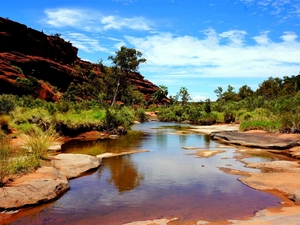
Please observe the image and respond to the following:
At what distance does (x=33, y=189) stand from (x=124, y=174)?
4.14 meters

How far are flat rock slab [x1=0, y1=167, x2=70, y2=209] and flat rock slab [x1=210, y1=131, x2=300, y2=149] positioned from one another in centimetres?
1382

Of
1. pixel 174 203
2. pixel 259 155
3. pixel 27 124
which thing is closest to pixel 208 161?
pixel 259 155

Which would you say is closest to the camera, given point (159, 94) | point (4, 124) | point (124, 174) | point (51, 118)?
point (124, 174)

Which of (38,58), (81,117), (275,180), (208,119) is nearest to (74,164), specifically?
(275,180)

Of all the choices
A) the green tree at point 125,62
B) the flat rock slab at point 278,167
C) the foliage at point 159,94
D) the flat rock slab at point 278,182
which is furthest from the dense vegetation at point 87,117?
the foliage at point 159,94

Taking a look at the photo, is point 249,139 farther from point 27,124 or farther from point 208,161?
point 27,124

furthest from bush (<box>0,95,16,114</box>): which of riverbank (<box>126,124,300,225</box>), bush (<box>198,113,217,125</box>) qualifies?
bush (<box>198,113,217,125</box>)

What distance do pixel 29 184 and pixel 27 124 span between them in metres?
12.7

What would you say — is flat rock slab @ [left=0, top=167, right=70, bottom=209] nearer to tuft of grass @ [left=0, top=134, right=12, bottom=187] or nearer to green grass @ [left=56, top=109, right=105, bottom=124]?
tuft of grass @ [left=0, top=134, right=12, bottom=187]

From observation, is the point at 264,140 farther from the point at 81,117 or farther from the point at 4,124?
the point at 4,124

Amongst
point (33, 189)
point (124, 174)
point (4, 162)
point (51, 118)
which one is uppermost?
point (51, 118)

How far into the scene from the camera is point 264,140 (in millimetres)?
19719

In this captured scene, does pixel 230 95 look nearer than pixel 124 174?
No

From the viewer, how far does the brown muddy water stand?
286 inches
